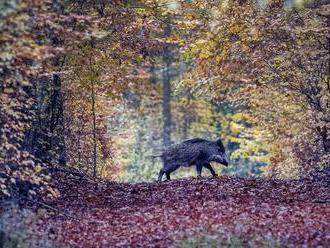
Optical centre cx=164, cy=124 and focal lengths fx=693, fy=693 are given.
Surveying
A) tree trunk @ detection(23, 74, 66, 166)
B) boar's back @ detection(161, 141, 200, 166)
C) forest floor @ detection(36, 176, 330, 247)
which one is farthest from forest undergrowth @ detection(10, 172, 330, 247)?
boar's back @ detection(161, 141, 200, 166)

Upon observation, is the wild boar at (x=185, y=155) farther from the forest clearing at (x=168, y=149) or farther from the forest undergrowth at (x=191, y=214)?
the forest undergrowth at (x=191, y=214)

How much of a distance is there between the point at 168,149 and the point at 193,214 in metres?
5.32

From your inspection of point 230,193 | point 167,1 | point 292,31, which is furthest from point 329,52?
point 167,1

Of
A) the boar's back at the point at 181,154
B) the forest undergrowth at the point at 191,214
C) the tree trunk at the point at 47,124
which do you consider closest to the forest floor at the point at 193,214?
the forest undergrowth at the point at 191,214

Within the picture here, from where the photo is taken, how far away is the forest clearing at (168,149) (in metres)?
10.7

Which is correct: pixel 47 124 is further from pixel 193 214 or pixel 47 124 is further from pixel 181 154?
pixel 193 214

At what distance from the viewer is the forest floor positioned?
10.8 m

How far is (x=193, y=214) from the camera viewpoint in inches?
511

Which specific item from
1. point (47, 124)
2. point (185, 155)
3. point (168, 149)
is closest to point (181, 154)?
point (185, 155)

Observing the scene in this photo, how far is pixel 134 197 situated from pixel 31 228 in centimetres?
499

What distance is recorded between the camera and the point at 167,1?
17.1 m

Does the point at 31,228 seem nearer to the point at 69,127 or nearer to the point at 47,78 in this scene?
the point at 47,78

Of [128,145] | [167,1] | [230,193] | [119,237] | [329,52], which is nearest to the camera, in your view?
[119,237]

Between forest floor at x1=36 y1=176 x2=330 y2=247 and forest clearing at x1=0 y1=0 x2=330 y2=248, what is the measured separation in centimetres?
3
